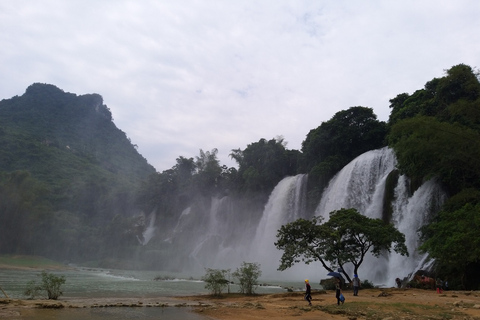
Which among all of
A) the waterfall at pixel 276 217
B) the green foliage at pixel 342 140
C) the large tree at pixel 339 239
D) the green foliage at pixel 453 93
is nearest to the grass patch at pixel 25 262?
the waterfall at pixel 276 217

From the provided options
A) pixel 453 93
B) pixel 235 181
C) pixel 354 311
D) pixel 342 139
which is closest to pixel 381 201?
pixel 453 93

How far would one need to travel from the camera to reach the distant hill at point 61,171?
5797 centimetres

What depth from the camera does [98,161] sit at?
11306 cm

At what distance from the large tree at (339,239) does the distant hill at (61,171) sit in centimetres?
4721

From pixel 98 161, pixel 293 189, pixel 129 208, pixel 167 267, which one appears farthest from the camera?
pixel 98 161

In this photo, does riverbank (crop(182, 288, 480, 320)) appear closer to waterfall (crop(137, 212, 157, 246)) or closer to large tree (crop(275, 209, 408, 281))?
large tree (crop(275, 209, 408, 281))

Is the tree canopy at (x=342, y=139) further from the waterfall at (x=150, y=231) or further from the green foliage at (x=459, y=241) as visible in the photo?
the waterfall at (x=150, y=231)

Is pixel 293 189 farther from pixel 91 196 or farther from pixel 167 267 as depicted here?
pixel 91 196

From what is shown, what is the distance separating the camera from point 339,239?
65.4ft

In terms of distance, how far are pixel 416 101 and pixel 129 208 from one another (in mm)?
58072

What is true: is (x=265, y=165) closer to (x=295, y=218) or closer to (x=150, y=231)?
(x=295, y=218)

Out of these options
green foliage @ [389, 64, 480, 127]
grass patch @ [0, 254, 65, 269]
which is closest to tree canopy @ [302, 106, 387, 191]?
green foliage @ [389, 64, 480, 127]

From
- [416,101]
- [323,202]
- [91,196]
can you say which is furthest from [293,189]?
[91,196]

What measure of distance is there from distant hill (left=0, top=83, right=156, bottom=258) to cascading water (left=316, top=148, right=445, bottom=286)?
40553 millimetres
